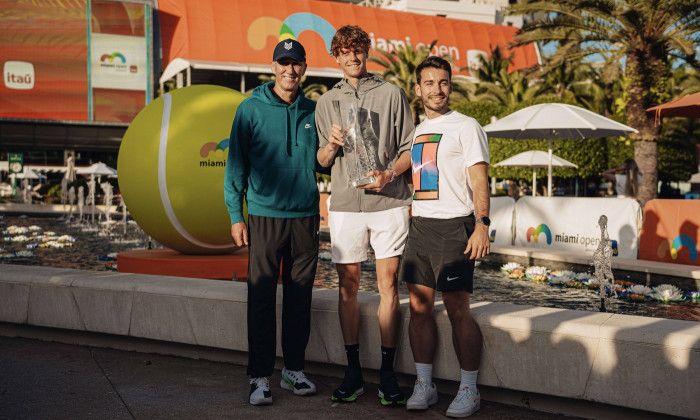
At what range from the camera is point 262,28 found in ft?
195

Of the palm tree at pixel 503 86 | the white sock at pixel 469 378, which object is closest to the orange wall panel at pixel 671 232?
the white sock at pixel 469 378

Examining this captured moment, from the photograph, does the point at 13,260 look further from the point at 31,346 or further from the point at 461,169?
the point at 461,169

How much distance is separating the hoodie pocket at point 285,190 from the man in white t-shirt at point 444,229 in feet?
2.44

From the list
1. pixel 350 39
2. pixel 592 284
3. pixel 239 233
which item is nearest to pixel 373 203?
pixel 239 233

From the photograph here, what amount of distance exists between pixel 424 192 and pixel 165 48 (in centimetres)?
5882

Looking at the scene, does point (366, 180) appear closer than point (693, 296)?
Yes

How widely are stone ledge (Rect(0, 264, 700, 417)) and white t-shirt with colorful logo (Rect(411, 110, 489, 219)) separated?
75cm

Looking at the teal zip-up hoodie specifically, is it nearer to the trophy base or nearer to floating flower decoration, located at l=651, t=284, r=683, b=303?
the trophy base

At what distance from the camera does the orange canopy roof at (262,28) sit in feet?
189

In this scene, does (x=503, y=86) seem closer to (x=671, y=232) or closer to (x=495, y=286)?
(x=671, y=232)

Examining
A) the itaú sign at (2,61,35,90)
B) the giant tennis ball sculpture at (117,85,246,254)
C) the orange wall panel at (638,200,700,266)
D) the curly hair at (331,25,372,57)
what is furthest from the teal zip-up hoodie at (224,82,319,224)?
the itaú sign at (2,61,35,90)

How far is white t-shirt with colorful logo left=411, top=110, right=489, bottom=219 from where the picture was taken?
4.03 metres

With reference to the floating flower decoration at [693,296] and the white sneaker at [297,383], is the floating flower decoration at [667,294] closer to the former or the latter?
the floating flower decoration at [693,296]

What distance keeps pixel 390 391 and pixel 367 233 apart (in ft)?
3.28
